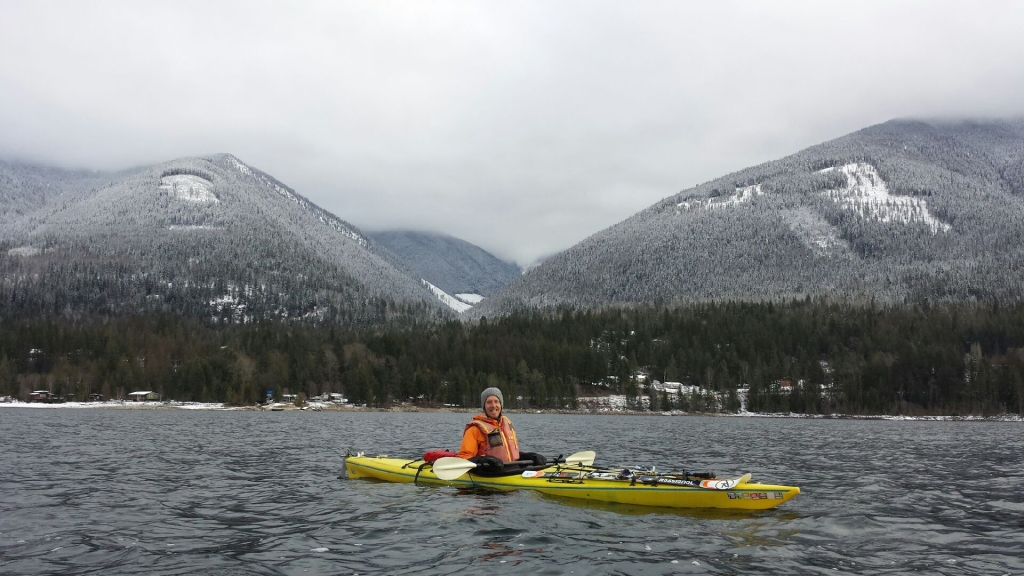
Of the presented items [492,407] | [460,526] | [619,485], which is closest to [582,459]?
[492,407]

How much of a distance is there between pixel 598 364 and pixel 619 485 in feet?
485

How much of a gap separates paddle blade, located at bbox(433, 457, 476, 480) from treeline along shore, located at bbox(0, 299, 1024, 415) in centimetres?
12664

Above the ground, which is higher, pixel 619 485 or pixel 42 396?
pixel 42 396

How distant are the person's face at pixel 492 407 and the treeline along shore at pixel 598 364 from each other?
125 metres

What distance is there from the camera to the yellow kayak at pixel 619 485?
2047 centimetres

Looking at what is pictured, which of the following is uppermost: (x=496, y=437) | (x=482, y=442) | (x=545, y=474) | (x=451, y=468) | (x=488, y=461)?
(x=496, y=437)

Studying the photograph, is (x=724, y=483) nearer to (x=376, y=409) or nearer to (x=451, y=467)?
(x=451, y=467)

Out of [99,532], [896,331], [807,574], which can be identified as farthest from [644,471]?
[896,331]

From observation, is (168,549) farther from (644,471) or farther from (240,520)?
(644,471)

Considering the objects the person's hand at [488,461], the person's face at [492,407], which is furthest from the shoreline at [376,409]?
the person's hand at [488,461]

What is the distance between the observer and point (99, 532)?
1778 centimetres

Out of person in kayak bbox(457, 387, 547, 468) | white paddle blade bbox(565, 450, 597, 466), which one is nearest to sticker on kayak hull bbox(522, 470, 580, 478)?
person in kayak bbox(457, 387, 547, 468)

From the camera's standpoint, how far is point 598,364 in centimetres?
16838

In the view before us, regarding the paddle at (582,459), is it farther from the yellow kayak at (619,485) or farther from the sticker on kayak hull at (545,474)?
the sticker on kayak hull at (545,474)
